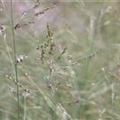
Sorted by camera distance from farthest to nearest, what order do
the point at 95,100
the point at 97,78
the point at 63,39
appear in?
1. the point at 63,39
2. the point at 97,78
3. the point at 95,100

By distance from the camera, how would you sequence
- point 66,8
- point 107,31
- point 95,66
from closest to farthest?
point 95,66
point 107,31
point 66,8

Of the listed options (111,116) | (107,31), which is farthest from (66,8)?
(111,116)

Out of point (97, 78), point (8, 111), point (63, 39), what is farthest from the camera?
point (63, 39)

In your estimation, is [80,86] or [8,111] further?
[80,86]

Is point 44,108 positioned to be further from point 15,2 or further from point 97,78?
point 15,2

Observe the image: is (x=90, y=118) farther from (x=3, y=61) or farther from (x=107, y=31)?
(x=107, y=31)

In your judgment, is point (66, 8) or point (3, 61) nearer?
point (3, 61)

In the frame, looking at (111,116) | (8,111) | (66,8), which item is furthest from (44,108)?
(66,8)

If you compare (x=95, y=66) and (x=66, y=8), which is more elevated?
(x=66, y=8)

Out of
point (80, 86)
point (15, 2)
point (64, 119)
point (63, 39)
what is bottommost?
point (64, 119)
